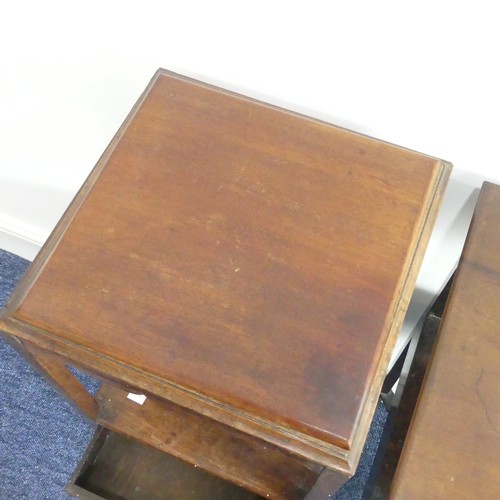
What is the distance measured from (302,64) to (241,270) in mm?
273

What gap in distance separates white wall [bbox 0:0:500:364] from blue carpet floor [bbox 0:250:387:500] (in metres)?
0.45

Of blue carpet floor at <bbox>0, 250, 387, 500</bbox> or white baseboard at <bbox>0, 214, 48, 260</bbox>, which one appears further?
white baseboard at <bbox>0, 214, 48, 260</bbox>

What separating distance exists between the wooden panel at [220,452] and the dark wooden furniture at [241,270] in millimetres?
246

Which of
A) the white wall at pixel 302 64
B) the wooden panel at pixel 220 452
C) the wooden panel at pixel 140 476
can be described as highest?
the white wall at pixel 302 64

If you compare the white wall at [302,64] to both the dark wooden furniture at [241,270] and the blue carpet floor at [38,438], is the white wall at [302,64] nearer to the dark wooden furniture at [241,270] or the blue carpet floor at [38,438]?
the dark wooden furniture at [241,270]

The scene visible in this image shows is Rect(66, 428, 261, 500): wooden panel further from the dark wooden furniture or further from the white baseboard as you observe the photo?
the white baseboard

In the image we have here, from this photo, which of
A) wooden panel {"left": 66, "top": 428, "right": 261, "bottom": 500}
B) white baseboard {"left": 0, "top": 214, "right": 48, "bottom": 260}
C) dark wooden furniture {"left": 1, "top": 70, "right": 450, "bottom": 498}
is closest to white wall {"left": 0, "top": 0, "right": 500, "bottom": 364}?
dark wooden furniture {"left": 1, "top": 70, "right": 450, "bottom": 498}

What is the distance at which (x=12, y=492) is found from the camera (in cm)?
108

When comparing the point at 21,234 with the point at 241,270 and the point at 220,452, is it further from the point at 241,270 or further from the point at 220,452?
the point at 241,270

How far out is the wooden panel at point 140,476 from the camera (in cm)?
99

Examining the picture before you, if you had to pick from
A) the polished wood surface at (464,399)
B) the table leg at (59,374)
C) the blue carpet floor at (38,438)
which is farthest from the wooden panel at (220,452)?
the polished wood surface at (464,399)

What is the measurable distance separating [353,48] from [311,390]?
15.0 inches

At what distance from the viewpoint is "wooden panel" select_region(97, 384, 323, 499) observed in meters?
0.92

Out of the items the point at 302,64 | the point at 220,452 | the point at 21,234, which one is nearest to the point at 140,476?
the point at 220,452
